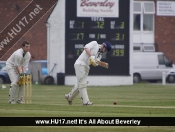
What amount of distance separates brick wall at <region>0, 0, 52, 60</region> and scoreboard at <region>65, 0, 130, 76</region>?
1474 centimetres

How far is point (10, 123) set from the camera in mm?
13836

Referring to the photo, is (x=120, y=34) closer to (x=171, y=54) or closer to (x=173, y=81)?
(x=173, y=81)

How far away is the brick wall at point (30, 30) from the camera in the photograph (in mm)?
51344

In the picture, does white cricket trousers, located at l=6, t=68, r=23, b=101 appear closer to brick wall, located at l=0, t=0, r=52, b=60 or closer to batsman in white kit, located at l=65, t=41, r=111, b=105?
batsman in white kit, located at l=65, t=41, r=111, b=105

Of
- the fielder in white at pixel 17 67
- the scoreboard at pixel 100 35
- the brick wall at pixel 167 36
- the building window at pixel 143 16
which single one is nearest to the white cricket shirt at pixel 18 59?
the fielder in white at pixel 17 67

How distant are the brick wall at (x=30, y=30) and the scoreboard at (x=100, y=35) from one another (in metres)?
14.7

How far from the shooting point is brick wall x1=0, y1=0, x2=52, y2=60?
168 ft

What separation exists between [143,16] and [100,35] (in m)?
19.0

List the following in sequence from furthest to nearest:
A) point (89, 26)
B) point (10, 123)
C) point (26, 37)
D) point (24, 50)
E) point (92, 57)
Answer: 1. point (26, 37)
2. point (89, 26)
3. point (24, 50)
4. point (92, 57)
5. point (10, 123)

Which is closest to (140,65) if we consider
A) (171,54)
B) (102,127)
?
(171,54)

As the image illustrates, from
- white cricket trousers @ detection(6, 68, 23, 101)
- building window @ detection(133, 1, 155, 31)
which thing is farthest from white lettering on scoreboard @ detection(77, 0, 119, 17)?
building window @ detection(133, 1, 155, 31)

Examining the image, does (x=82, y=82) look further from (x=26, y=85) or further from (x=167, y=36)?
(x=167, y=36)

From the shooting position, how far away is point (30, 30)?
52.2 meters

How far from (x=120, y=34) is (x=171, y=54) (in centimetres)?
1800
